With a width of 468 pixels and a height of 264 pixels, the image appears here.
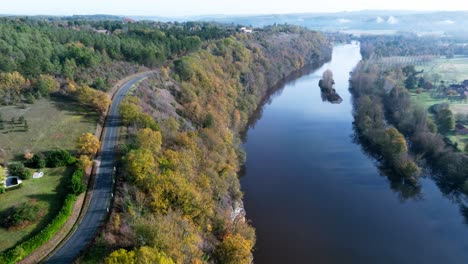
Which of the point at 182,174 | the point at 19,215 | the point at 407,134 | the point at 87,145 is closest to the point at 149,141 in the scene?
the point at 182,174

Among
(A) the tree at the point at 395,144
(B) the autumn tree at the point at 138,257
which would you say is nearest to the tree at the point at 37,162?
(B) the autumn tree at the point at 138,257

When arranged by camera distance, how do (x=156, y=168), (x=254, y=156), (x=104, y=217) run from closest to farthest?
1. (x=104, y=217)
2. (x=156, y=168)
3. (x=254, y=156)

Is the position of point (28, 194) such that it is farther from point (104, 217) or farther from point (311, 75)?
point (311, 75)

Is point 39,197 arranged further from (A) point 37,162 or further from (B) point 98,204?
(A) point 37,162

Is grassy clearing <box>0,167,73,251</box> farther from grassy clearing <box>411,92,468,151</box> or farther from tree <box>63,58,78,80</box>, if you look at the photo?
grassy clearing <box>411,92,468,151</box>

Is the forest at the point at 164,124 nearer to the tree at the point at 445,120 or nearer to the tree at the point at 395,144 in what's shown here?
the tree at the point at 395,144

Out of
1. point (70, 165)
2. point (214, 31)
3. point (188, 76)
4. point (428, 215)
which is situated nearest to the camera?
point (70, 165)

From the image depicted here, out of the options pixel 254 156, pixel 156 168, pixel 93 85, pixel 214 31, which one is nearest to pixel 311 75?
pixel 214 31
